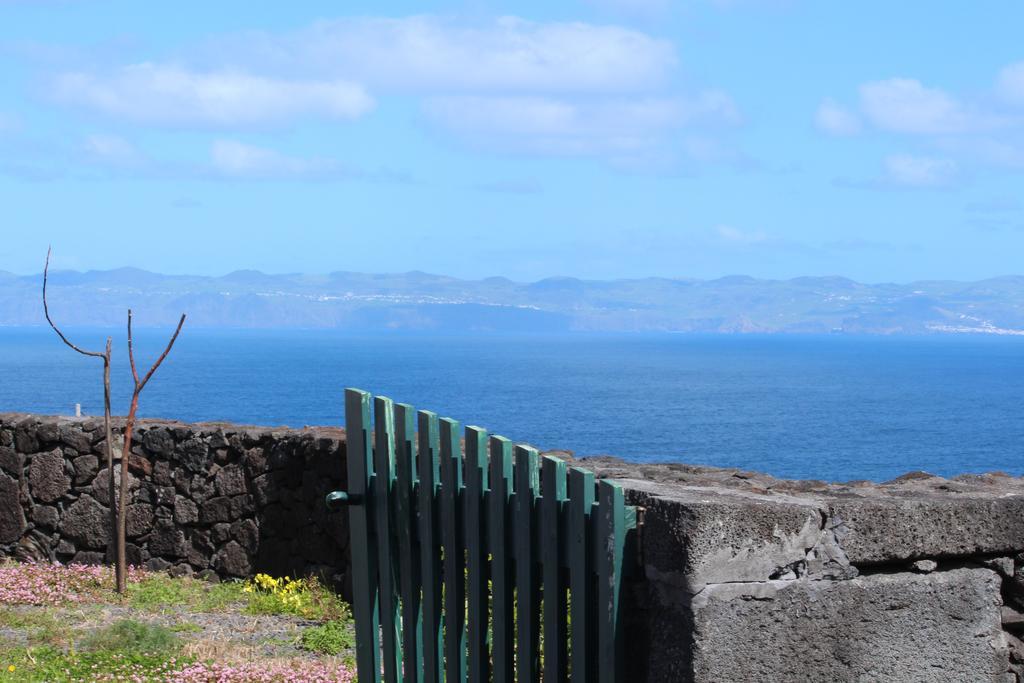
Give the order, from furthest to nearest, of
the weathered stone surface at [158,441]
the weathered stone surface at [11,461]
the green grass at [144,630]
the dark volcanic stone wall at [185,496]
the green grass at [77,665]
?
the weathered stone surface at [11,461], the weathered stone surface at [158,441], the dark volcanic stone wall at [185,496], the green grass at [144,630], the green grass at [77,665]

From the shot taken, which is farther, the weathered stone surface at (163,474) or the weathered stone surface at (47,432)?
the weathered stone surface at (47,432)

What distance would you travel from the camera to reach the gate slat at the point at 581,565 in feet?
11.6

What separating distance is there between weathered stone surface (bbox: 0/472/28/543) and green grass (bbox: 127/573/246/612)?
64.3 inches

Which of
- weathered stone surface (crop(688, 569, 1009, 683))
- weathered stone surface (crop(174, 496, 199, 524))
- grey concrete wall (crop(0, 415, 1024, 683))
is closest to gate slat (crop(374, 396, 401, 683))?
grey concrete wall (crop(0, 415, 1024, 683))

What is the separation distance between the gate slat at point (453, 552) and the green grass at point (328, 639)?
4416mm

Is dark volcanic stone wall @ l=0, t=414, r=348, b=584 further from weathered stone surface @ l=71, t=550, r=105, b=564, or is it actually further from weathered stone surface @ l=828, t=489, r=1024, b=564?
weathered stone surface @ l=828, t=489, r=1024, b=564

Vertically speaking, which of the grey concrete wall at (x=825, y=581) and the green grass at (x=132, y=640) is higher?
the grey concrete wall at (x=825, y=581)

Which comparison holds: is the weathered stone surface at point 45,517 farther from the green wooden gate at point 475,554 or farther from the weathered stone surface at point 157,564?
the green wooden gate at point 475,554

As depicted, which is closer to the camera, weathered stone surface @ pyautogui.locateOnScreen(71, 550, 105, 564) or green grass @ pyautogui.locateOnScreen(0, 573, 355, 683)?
green grass @ pyautogui.locateOnScreen(0, 573, 355, 683)

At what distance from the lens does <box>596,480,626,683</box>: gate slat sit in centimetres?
351

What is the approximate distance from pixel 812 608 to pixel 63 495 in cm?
936

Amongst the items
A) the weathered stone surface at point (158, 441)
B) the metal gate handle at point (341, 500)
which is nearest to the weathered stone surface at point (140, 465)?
the weathered stone surface at point (158, 441)

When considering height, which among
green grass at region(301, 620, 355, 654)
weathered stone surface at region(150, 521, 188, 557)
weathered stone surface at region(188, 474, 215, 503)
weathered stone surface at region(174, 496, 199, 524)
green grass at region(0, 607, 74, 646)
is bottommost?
green grass at region(301, 620, 355, 654)

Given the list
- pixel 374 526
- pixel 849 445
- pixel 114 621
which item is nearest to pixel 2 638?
pixel 114 621
